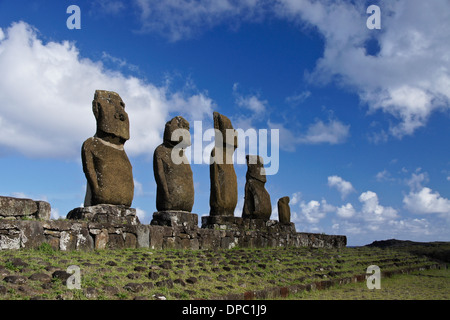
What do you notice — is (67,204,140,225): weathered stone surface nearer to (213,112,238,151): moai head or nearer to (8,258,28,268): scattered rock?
(8,258,28,268): scattered rock

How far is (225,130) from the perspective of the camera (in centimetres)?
1511

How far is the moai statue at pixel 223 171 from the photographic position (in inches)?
569

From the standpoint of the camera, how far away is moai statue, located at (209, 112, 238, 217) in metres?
14.4

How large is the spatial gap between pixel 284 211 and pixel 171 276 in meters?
11.6

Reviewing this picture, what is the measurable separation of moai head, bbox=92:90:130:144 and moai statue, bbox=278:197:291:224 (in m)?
9.18

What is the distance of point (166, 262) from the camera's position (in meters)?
7.96

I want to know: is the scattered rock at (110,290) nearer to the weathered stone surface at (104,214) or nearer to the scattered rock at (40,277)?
the scattered rock at (40,277)

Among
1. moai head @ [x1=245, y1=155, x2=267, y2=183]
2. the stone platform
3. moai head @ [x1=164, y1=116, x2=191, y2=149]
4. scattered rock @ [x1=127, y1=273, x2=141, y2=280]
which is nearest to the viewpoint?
scattered rock @ [x1=127, y1=273, x2=141, y2=280]

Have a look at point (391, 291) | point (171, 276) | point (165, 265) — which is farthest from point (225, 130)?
point (171, 276)

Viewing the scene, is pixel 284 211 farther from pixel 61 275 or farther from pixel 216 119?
pixel 61 275

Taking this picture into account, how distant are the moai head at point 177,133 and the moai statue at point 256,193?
5.03 metres

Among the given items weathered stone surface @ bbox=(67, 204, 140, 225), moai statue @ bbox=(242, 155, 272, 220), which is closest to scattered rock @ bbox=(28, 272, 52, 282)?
weathered stone surface @ bbox=(67, 204, 140, 225)
